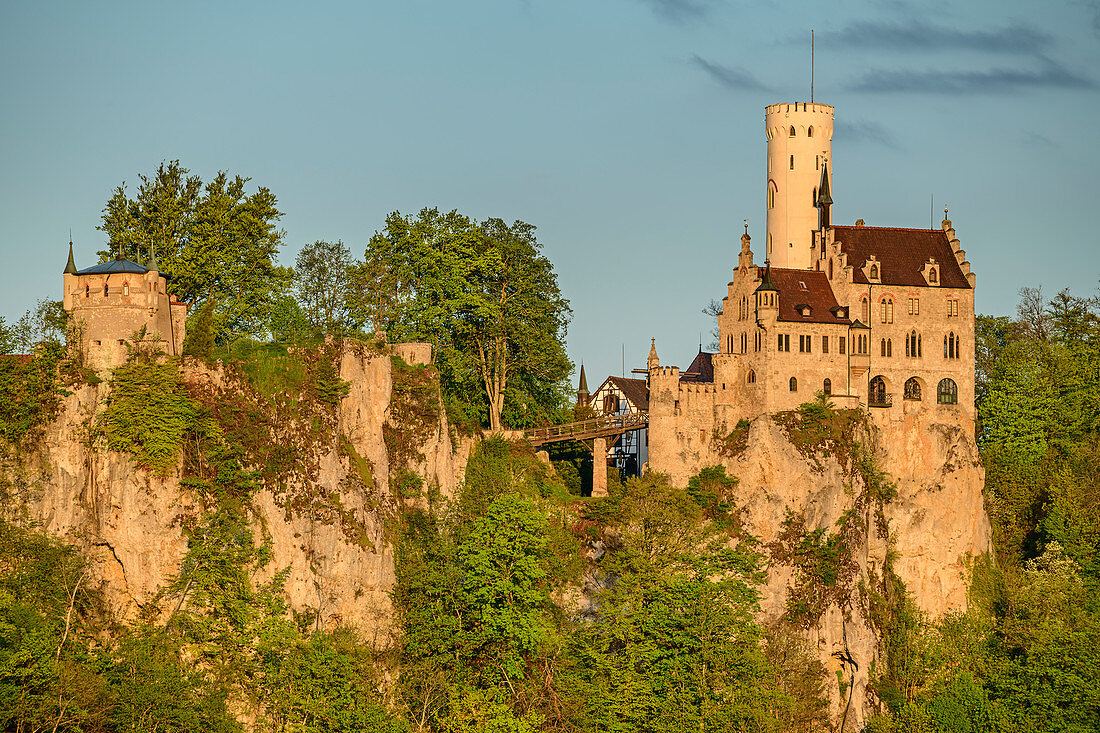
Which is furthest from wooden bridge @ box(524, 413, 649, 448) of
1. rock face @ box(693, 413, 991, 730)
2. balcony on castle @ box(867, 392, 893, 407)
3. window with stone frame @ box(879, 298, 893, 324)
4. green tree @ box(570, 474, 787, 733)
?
window with stone frame @ box(879, 298, 893, 324)

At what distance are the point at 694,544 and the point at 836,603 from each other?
9.40 metres

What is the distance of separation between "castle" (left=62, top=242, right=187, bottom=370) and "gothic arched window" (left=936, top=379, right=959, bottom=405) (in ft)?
142

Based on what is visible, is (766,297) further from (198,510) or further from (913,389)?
(198,510)

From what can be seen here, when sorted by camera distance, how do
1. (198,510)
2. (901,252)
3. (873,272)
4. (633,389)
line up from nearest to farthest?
(198,510)
(873,272)
(901,252)
(633,389)

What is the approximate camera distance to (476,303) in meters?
97.8

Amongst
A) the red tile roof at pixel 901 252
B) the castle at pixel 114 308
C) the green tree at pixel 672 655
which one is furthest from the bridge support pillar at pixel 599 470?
the castle at pixel 114 308

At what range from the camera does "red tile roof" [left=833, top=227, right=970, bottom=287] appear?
101 meters

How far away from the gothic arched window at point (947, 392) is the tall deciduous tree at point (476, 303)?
21.1m

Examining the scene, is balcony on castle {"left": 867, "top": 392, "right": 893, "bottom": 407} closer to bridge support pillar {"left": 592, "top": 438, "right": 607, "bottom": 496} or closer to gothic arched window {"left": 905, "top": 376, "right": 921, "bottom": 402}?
gothic arched window {"left": 905, "top": 376, "right": 921, "bottom": 402}

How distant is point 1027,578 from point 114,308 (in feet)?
162

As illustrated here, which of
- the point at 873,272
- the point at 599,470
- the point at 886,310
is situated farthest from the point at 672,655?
the point at 873,272

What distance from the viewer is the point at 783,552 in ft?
311

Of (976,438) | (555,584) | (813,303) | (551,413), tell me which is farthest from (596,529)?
(976,438)

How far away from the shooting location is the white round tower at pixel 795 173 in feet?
344
